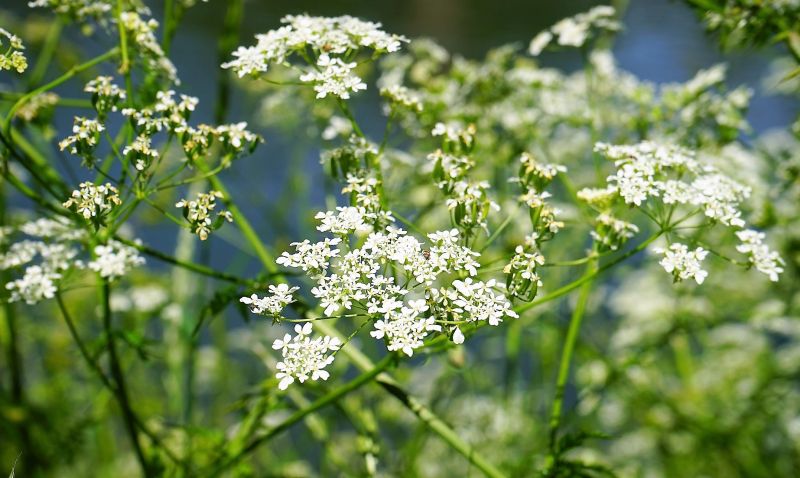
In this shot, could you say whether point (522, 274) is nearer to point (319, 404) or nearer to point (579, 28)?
point (319, 404)

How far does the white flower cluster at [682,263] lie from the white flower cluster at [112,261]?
3.28 feet

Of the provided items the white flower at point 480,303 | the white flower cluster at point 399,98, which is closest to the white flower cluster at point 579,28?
the white flower cluster at point 399,98

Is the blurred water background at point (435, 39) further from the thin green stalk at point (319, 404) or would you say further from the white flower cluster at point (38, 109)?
the thin green stalk at point (319, 404)

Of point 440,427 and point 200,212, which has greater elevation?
point 200,212

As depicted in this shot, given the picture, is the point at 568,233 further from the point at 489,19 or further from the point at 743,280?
the point at 489,19

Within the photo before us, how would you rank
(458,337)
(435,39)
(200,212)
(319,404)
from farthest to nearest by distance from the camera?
(435,39) → (319,404) → (200,212) → (458,337)

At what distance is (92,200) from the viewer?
1.22 m

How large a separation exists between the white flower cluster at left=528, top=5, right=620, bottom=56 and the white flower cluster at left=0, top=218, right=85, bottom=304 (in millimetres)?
1308

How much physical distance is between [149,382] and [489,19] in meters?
7.04

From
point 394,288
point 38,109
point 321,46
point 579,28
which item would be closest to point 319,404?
point 394,288

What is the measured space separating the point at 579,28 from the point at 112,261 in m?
1.38

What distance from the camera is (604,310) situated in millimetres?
5453

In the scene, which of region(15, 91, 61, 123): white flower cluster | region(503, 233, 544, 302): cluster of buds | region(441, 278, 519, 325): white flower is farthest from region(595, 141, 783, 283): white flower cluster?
region(15, 91, 61, 123): white flower cluster

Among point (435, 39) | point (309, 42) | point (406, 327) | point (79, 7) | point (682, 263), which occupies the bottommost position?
point (682, 263)
